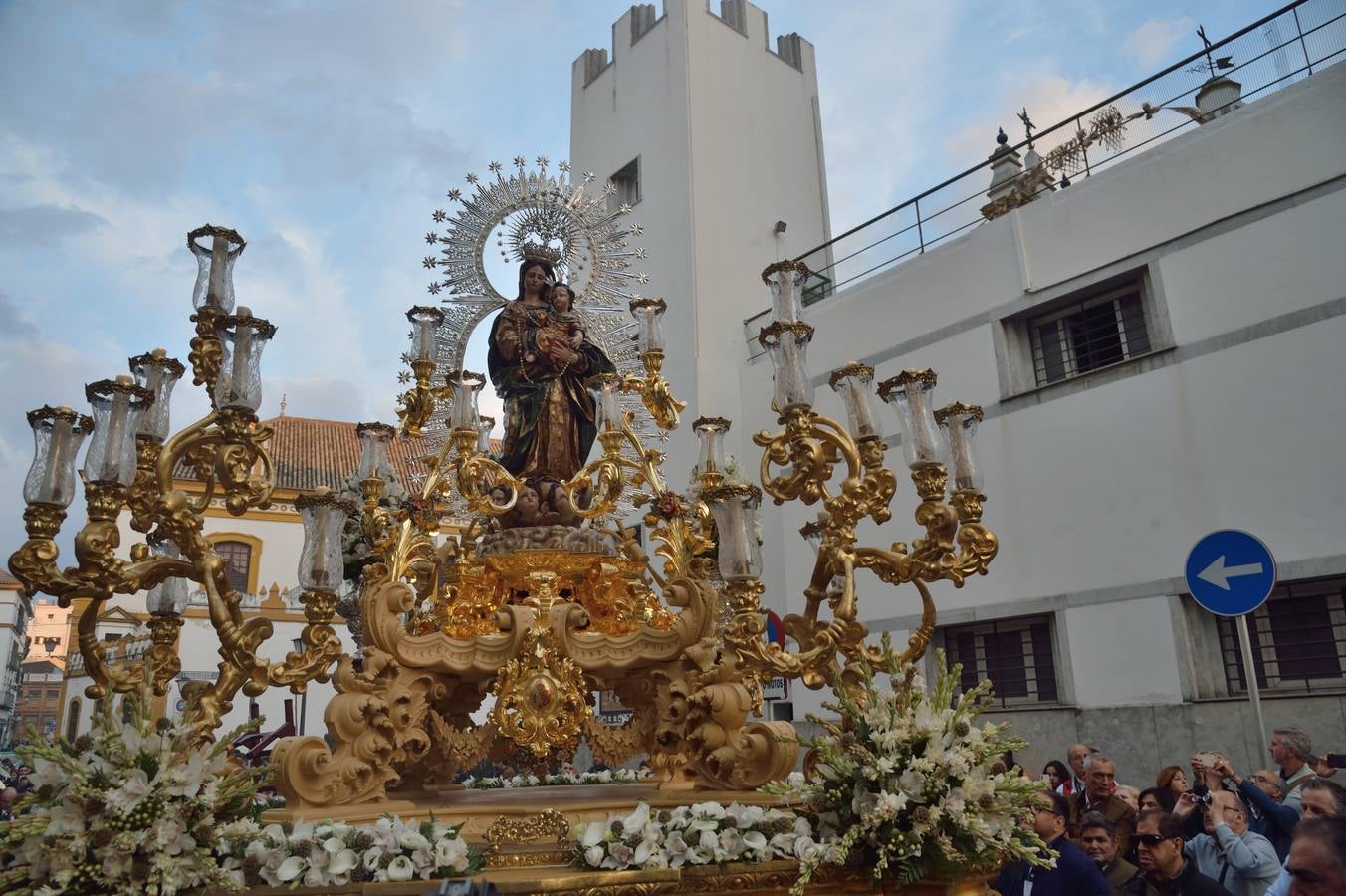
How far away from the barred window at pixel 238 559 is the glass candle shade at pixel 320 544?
21.4m

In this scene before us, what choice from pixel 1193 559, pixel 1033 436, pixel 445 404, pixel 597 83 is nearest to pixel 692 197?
pixel 597 83

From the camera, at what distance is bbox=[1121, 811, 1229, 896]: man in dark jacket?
13.0 feet

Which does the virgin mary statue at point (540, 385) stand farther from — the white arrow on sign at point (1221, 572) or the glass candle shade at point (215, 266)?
the white arrow on sign at point (1221, 572)

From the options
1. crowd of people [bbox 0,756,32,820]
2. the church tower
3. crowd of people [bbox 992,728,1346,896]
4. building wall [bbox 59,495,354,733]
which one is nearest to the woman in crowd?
crowd of people [bbox 992,728,1346,896]

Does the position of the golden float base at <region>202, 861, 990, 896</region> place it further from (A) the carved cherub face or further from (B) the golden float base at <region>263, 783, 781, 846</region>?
(A) the carved cherub face

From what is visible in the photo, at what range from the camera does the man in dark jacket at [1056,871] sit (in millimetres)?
4219

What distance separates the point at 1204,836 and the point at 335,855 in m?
4.23

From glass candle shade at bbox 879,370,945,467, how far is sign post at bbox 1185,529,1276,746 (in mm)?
2019

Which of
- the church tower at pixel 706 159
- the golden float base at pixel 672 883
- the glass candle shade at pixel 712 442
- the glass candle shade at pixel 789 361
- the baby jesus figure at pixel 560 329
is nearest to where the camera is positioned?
the golden float base at pixel 672 883

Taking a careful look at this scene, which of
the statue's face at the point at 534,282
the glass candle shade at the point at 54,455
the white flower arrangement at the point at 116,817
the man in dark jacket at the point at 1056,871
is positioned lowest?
the man in dark jacket at the point at 1056,871

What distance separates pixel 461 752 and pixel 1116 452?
293 inches

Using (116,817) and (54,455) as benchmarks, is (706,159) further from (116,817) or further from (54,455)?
(116,817)

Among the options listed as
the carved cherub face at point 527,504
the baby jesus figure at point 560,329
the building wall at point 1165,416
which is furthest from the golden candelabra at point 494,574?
the building wall at point 1165,416

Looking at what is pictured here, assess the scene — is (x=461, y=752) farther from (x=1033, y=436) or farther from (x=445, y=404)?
(x=1033, y=436)
